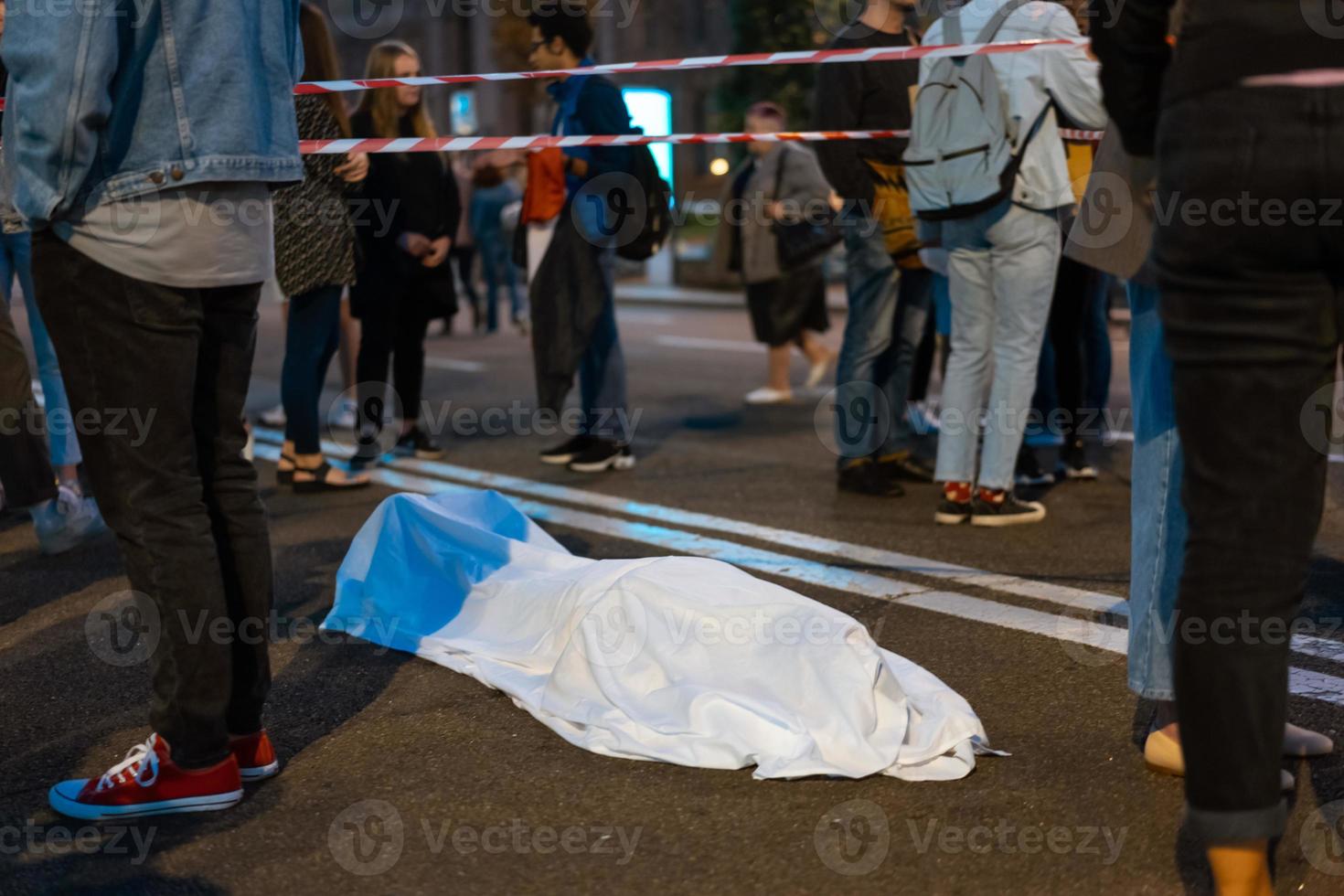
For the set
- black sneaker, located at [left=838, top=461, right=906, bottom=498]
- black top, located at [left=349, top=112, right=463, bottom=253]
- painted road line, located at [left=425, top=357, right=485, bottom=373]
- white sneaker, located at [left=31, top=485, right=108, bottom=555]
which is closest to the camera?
white sneaker, located at [left=31, top=485, right=108, bottom=555]

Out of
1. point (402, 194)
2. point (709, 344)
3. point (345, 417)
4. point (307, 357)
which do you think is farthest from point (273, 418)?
point (709, 344)

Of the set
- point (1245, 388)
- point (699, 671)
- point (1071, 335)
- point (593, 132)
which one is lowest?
point (699, 671)

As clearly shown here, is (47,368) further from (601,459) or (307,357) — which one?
(601,459)

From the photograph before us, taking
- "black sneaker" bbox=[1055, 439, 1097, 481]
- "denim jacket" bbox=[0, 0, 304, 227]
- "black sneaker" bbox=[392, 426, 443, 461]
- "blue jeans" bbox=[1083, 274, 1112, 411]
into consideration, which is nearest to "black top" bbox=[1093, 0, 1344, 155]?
"denim jacket" bbox=[0, 0, 304, 227]

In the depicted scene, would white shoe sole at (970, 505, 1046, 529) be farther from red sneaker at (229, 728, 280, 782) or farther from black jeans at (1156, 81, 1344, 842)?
black jeans at (1156, 81, 1344, 842)

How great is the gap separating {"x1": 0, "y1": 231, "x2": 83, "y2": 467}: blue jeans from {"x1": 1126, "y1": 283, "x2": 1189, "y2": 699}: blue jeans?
145 inches

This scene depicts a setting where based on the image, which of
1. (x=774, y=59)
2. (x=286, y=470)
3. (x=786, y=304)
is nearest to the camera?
(x=774, y=59)

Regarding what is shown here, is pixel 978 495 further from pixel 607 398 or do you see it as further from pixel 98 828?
pixel 98 828

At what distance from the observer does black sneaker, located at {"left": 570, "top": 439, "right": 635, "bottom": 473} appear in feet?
23.1

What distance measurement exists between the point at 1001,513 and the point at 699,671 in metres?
2.60

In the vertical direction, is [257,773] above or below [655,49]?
below

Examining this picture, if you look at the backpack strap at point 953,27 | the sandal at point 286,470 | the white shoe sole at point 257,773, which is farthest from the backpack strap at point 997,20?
the white shoe sole at point 257,773

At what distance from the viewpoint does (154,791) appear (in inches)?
118

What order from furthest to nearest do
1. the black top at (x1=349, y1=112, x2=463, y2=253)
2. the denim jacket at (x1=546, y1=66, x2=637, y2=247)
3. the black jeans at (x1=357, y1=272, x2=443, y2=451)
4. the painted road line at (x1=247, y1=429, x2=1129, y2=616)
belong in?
the black jeans at (x1=357, y1=272, x2=443, y2=451)
the black top at (x1=349, y1=112, x2=463, y2=253)
the denim jacket at (x1=546, y1=66, x2=637, y2=247)
the painted road line at (x1=247, y1=429, x2=1129, y2=616)
